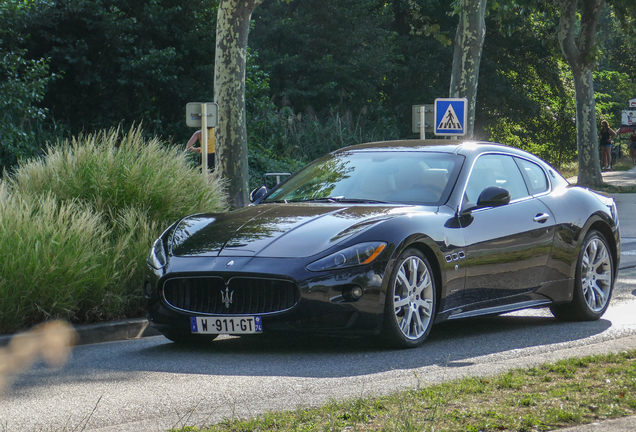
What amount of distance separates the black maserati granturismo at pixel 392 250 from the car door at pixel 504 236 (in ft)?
0.04

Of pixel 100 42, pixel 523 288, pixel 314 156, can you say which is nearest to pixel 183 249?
pixel 523 288

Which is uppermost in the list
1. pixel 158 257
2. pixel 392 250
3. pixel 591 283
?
pixel 392 250

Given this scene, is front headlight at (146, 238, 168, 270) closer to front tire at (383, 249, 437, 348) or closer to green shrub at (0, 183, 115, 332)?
green shrub at (0, 183, 115, 332)

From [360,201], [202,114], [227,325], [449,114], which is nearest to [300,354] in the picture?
[227,325]

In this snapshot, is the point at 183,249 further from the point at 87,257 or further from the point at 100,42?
the point at 100,42

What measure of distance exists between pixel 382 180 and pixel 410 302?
48.7 inches

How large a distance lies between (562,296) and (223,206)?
4.01 metres

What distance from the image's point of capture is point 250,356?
22.1ft

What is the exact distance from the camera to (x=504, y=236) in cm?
755

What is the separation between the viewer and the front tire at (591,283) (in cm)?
829

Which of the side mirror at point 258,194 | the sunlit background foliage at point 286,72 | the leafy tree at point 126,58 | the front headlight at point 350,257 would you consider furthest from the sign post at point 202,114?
the leafy tree at point 126,58

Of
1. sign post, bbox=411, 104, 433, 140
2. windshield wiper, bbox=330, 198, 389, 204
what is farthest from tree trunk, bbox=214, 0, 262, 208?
windshield wiper, bbox=330, 198, 389, 204

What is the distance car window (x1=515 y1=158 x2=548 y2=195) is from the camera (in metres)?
8.27

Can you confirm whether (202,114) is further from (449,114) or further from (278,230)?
(278,230)
